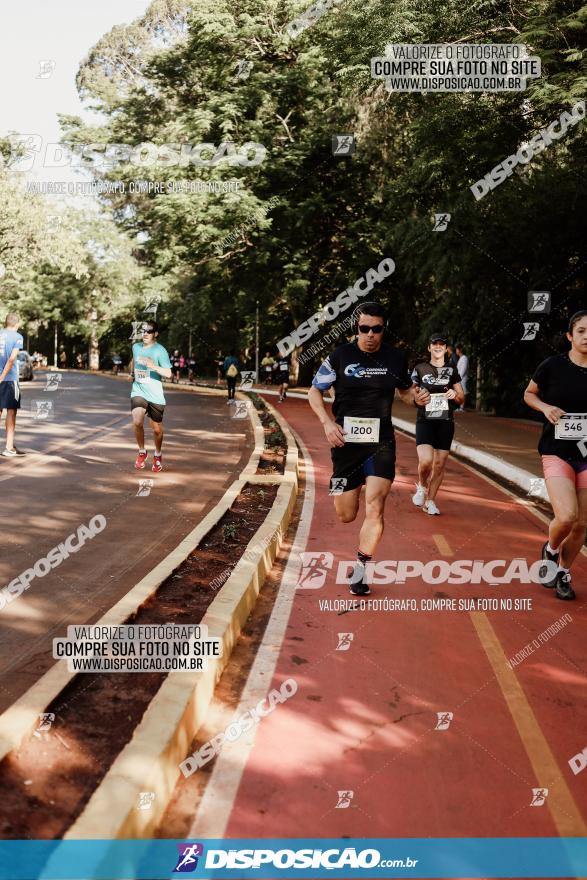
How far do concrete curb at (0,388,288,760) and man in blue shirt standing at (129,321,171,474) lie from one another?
305 cm

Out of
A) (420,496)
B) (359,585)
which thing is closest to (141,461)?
(420,496)

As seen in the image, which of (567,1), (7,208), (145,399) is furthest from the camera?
(7,208)

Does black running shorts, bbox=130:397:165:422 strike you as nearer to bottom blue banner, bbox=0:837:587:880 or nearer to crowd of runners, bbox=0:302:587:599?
crowd of runners, bbox=0:302:587:599

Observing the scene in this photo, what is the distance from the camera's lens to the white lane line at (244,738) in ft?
11.5

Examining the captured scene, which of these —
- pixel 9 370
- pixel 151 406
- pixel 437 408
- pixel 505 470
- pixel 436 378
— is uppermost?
pixel 436 378

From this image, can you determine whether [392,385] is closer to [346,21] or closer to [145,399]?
[145,399]

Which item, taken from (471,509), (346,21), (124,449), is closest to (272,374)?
(346,21)

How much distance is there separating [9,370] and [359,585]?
845cm

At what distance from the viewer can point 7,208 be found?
38.2 m

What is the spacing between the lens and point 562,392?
253 inches

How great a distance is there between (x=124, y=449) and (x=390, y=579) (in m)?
8.68

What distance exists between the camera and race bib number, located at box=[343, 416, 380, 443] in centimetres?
Result: 645

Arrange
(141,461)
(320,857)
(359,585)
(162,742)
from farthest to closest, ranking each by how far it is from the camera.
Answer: (141,461), (359,585), (162,742), (320,857)

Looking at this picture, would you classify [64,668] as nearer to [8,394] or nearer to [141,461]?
[141,461]
